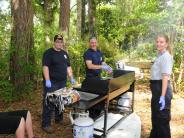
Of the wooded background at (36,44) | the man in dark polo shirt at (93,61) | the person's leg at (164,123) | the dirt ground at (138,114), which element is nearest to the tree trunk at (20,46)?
the wooded background at (36,44)

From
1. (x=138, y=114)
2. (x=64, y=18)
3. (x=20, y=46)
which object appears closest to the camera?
(x=138, y=114)

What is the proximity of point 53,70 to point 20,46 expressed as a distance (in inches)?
86.8

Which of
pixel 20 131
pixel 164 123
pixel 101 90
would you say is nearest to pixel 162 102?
pixel 164 123

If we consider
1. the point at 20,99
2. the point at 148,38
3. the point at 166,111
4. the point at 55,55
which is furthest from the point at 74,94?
the point at 148,38

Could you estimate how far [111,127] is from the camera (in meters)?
5.62

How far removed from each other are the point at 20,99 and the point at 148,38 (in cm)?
938

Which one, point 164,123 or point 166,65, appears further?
point 164,123

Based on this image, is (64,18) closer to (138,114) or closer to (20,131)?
(138,114)

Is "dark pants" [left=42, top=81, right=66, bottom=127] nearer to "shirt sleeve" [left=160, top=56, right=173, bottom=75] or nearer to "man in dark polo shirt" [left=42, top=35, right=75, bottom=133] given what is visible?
"man in dark polo shirt" [left=42, top=35, right=75, bottom=133]

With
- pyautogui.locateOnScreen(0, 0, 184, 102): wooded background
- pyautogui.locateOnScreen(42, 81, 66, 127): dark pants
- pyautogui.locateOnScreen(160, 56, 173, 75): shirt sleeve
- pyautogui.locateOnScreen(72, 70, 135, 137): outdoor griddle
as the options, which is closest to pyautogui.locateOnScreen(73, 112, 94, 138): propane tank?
pyautogui.locateOnScreen(72, 70, 135, 137): outdoor griddle

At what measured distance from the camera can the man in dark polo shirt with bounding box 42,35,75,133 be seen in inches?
222

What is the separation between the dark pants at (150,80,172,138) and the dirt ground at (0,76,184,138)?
2.88 feet

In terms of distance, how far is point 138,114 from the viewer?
24.5 ft

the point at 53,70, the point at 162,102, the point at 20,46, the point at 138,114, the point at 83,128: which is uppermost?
the point at 20,46
